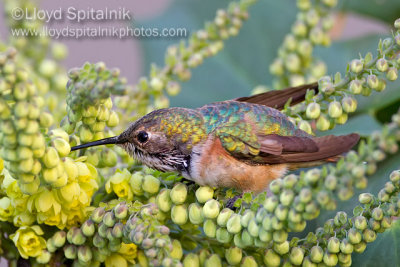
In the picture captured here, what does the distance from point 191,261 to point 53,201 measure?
0.22 metres

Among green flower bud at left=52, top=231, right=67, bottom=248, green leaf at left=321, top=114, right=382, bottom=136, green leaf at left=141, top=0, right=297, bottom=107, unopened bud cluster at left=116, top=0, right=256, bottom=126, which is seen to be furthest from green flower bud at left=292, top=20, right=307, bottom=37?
green flower bud at left=52, top=231, right=67, bottom=248

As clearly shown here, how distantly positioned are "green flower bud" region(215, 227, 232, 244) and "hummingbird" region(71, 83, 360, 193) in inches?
8.5

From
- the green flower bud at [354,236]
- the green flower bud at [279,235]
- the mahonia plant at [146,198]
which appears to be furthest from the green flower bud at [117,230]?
the green flower bud at [354,236]

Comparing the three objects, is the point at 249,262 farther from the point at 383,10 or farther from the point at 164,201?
the point at 383,10

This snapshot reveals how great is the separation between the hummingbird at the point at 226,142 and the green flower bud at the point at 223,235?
21 centimetres

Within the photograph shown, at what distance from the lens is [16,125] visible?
2.23ft

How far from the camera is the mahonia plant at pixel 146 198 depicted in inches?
26.7

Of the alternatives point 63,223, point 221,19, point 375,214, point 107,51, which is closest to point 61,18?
point 221,19

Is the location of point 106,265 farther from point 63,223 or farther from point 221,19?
point 221,19

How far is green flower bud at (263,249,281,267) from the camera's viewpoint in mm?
843

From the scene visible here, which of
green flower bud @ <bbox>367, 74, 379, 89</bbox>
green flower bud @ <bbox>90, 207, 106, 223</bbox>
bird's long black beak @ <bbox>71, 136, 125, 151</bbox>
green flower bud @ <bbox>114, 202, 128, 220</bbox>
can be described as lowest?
green flower bud @ <bbox>90, 207, 106, 223</bbox>

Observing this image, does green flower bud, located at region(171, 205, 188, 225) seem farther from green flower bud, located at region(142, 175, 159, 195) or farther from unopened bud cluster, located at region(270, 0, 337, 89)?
unopened bud cluster, located at region(270, 0, 337, 89)

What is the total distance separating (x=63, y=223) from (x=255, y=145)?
0.40m

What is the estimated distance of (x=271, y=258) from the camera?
0.85m
